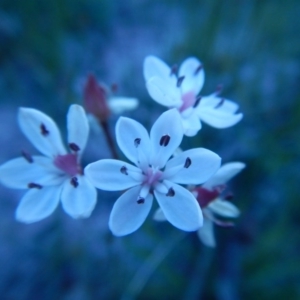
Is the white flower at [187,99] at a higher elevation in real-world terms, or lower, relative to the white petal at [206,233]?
higher

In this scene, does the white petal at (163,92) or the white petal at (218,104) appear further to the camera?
the white petal at (218,104)

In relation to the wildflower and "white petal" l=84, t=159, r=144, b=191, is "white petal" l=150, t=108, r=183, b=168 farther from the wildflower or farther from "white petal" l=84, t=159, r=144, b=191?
the wildflower

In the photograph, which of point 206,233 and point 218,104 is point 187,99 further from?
point 206,233

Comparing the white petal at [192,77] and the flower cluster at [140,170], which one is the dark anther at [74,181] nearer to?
the flower cluster at [140,170]

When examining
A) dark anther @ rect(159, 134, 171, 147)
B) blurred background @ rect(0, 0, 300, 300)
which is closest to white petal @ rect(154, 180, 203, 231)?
dark anther @ rect(159, 134, 171, 147)

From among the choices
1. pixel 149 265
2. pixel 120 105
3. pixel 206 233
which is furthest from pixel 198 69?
pixel 149 265

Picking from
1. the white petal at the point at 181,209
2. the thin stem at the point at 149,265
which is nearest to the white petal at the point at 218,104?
the white petal at the point at 181,209
